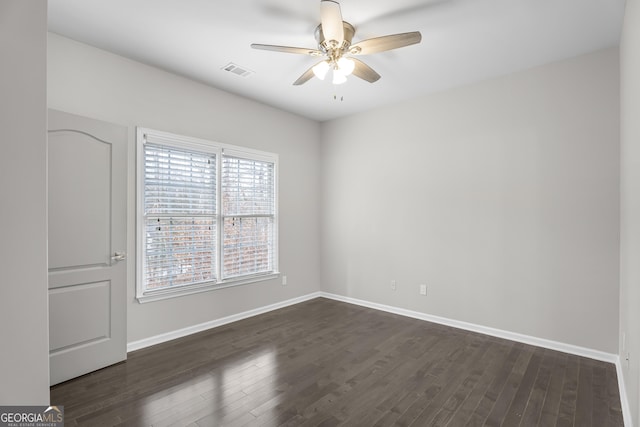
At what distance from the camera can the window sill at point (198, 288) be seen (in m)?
3.32

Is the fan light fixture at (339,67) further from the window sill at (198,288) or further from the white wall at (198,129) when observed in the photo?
the window sill at (198,288)

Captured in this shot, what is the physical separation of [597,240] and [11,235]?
425 centimetres

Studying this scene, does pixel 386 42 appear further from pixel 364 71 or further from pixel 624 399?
pixel 624 399

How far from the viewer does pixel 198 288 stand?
3715 mm

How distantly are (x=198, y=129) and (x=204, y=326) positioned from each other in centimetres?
230

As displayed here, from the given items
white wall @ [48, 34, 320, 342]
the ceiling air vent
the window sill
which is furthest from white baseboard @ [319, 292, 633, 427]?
the ceiling air vent

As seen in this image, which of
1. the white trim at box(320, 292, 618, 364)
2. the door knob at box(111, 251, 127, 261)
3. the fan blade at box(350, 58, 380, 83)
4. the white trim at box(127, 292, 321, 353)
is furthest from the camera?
the white trim at box(127, 292, 321, 353)

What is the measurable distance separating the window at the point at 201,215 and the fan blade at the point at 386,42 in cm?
214

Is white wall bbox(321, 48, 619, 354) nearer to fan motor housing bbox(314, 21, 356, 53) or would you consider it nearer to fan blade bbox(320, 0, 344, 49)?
fan motor housing bbox(314, 21, 356, 53)

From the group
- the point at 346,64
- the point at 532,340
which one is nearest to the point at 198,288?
the point at 346,64

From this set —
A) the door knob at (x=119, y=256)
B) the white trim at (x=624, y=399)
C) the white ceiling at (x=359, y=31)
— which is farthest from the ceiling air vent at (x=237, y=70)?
the white trim at (x=624, y=399)

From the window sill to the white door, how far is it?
36cm

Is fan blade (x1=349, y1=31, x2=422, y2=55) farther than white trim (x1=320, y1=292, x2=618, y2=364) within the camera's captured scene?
No

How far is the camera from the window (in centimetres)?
333
